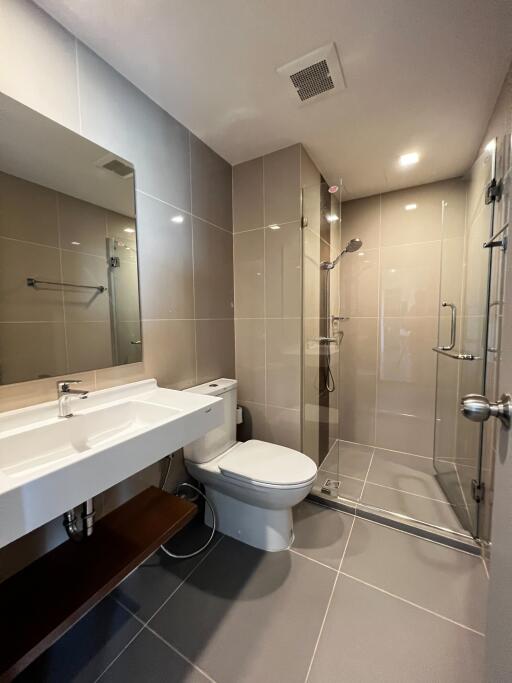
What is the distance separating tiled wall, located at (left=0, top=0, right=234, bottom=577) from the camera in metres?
0.96

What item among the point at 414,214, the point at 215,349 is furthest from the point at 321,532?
the point at 414,214

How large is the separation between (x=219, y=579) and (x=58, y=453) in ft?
3.12

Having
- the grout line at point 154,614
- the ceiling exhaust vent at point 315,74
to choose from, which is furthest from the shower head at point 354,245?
the grout line at point 154,614

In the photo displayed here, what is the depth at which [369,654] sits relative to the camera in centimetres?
101

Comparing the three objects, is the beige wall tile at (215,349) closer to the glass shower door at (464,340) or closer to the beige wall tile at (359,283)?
the beige wall tile at (359,283)

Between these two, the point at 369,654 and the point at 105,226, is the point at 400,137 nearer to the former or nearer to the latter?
the point at 105,226

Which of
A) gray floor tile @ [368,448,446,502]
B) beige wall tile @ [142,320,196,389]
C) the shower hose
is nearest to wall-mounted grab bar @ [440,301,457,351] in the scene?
gray floor tile @ [368,448,446,502]

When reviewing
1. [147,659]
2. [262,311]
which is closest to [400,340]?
→ [262,311]

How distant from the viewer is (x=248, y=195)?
1.91 metres

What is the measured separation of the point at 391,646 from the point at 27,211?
2071 millimetres

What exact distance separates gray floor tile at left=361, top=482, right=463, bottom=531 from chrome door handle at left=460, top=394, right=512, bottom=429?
55.9 inches

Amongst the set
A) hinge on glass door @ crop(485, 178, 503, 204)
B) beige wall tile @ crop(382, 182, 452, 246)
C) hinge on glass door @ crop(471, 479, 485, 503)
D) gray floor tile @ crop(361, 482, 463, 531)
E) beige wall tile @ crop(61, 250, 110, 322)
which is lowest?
gray floor tile @ crop(361, 482, 463, 531)

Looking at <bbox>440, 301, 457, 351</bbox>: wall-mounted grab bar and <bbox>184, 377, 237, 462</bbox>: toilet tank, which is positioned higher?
<bbox>440, 301, 457, 351</bbox>: wall-mounted grab bar

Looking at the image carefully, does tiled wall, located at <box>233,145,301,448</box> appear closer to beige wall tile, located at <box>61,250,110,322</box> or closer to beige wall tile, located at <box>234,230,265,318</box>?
beige wall tile, located at <box>234,230,265,318</box>
